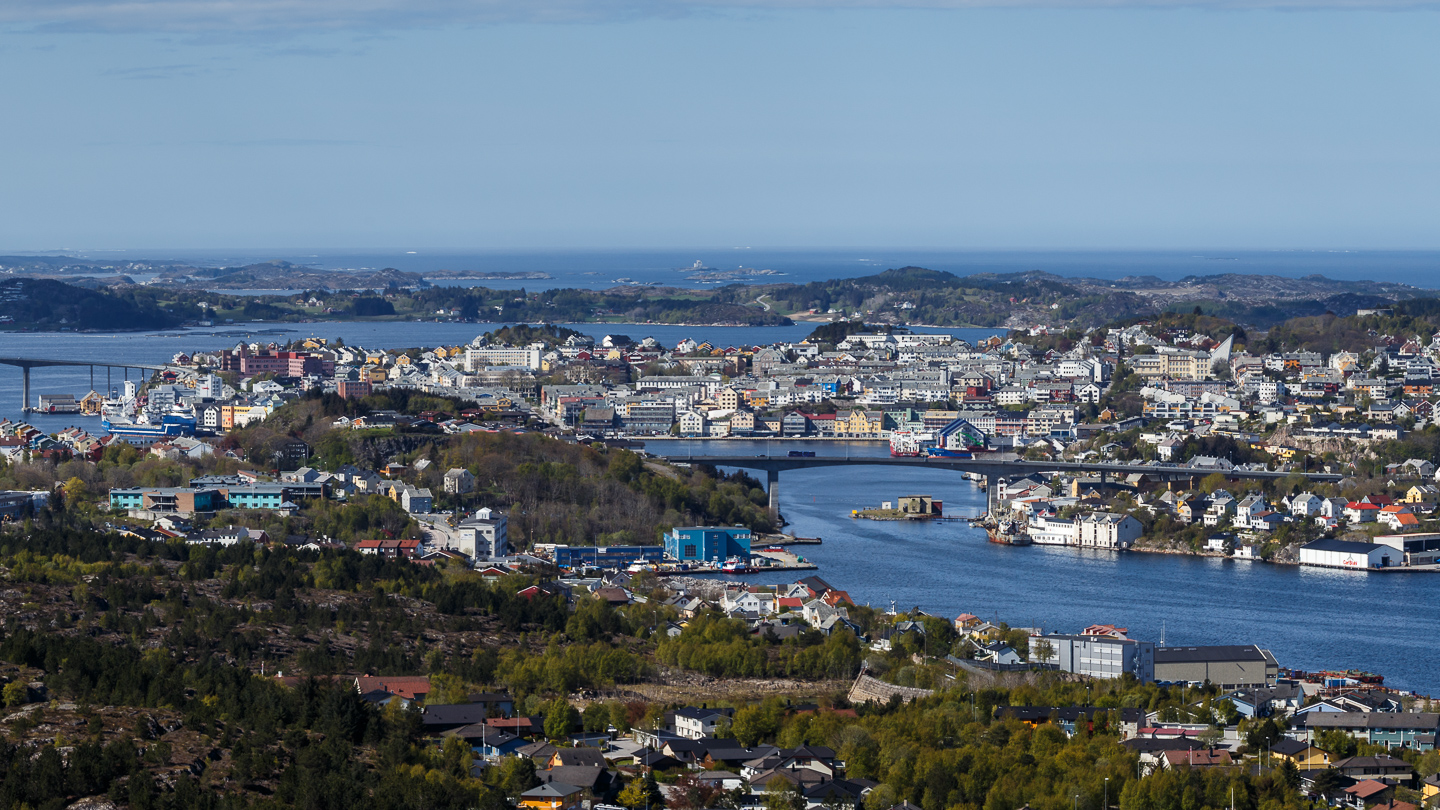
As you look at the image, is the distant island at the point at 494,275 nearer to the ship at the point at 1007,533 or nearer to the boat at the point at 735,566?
the ship at the point at 1007,533

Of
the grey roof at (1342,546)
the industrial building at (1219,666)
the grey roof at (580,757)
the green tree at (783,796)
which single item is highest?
the grey roof at (580,757)

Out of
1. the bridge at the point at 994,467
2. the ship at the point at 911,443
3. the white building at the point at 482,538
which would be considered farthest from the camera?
the ship at the point at 911,443

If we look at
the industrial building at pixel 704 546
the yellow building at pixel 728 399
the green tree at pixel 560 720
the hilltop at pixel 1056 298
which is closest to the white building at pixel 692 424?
the yellow building at pixel 728 399

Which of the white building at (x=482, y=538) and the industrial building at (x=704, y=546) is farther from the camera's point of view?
the industrial building at (x=704, y=546)

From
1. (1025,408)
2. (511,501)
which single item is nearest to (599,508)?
(511,501)

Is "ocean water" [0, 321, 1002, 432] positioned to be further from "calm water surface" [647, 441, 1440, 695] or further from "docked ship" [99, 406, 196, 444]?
"calm water surface" [647, 441, 1440, 695]

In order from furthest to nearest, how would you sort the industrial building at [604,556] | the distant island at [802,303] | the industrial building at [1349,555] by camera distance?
the distant island at [802,303] < the industrial building at [1349,555] < the industrial building at [604,556]

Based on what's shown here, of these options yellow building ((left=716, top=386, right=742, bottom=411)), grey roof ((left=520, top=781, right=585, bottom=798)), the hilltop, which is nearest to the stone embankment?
grey roof ((left=520, top=781, right=585, bottom=798))
